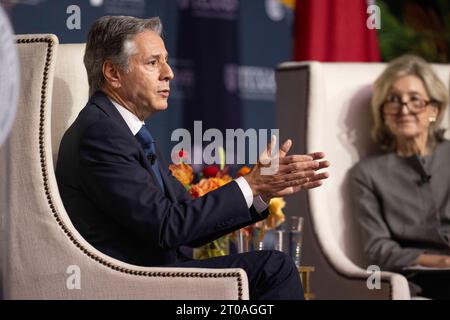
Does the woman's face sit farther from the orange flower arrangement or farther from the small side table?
the small side table

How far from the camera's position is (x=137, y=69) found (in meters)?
2.28

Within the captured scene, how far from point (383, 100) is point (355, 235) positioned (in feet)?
1.54

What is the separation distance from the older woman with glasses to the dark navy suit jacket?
39.8 inches

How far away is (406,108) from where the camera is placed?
3.29 meters

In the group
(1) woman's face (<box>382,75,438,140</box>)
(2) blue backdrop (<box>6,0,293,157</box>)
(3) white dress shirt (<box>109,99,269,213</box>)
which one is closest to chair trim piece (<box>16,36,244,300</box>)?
(3) white dress shirt (<box>109,99,269,213</box>)

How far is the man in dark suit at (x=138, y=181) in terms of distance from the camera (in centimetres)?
217

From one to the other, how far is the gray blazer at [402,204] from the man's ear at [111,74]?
1207mm

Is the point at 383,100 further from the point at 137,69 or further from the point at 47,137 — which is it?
the point at 47,137

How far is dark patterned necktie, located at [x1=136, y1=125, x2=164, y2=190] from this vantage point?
7.59 ft

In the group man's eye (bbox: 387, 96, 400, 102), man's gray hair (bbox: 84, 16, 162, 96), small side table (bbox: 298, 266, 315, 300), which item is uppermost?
man's gray hair (bbox: 84, 16, 162, 96)

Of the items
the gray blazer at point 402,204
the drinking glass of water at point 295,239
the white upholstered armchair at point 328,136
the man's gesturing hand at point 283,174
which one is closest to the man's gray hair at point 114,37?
the man's gesturing hand at point 283,174

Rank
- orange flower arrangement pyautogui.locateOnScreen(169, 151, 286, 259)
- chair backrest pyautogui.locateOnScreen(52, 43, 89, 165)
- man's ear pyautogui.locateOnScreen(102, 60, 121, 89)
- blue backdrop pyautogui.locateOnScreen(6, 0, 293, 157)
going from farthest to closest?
blue backdrop pyautogui.locateOnScreen(6, 0, 293, 157), orange flower arrangement pyautogui.locateOnScreen(169, 151, 286, 259), chair backrest pyautogui.locateOnScreen(52, 43, 89, 165), man's ear pyautogui.locateOnScreen(102, 60, 121, 89)

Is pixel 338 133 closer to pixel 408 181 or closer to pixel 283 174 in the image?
pixel 408 181
